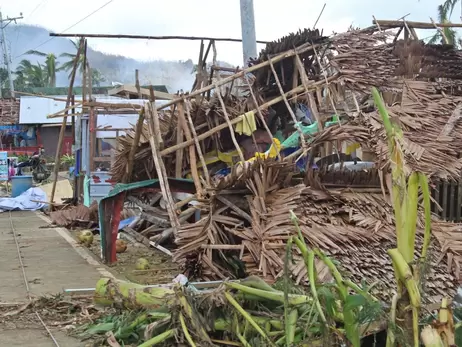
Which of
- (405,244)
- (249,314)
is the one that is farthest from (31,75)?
(405,244)

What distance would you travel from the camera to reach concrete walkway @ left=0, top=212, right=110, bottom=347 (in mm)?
5863

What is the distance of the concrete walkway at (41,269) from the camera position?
5.86 metres

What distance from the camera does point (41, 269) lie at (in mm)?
9367

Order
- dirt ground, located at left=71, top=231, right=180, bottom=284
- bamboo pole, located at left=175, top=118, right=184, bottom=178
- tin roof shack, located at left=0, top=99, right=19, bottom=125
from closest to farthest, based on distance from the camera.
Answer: dirt ground, located at left=71, top=231, right=180, bottom=284 < bamboo pole, located at left=175, top=118, right=184, bottom=178 < tin roof shack, located at left=0, top=99, right=19, bottom=125

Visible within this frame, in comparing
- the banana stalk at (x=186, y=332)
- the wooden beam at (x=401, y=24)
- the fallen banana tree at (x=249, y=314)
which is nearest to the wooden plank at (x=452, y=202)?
the wooden beam at (x=401, y=24)

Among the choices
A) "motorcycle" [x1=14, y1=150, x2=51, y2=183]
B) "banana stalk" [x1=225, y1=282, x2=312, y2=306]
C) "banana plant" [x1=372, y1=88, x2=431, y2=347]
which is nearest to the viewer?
"banana plant" [x1=372, y1=88, x2=431, y2=347]

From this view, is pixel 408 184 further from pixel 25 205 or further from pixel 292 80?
pixel 25 205

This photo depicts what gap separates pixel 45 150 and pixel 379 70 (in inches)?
1239

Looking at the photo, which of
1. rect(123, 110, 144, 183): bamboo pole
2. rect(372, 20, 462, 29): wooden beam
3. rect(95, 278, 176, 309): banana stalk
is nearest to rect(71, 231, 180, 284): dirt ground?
rect(123, 110, 144, 183): bamboo pole

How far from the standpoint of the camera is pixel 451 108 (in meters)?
7.66

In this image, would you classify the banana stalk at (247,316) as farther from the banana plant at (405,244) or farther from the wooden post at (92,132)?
the wooden post at (92,132)

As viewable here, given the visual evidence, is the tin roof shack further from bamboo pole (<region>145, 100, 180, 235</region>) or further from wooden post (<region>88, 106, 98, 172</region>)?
bamboo pole (<region>145, 100, 180, 235</region>)

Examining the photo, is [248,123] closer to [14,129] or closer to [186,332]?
[186,332]

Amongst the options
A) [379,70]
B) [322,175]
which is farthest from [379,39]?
[322,175]
